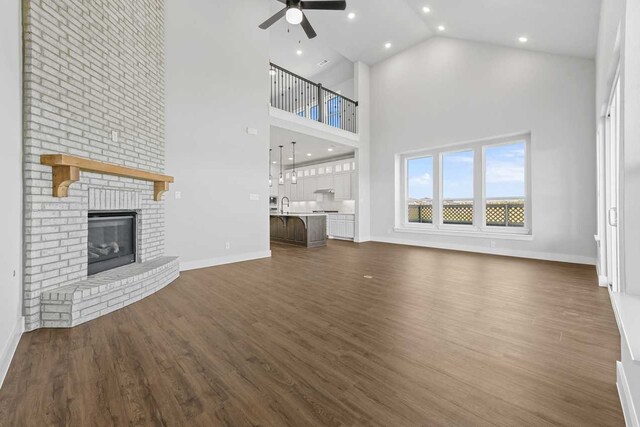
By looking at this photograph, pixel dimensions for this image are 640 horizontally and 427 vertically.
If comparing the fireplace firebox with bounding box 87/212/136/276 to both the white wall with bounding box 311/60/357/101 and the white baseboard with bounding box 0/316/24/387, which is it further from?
the white wall with bounding box 311/60/357/101

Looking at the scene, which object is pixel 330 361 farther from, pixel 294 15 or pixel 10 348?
pixel 294 15

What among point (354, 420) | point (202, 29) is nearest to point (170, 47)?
point (202, 29)

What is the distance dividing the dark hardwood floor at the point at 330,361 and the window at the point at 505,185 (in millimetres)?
2852

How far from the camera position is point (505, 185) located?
20.3 feet

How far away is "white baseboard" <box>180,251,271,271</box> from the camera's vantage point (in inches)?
186

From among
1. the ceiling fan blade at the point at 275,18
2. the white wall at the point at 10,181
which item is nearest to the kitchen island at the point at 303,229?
the ceiling fan blade at the point at 275,18

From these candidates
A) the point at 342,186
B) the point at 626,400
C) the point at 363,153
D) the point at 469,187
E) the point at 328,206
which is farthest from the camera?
the point at 328,206

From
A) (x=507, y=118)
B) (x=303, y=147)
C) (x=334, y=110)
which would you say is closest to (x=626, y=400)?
(x=507, y=118)

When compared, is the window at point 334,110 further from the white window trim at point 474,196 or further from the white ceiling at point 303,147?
the white window trim at point 474,196

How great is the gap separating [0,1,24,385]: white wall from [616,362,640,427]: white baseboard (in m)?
3.22

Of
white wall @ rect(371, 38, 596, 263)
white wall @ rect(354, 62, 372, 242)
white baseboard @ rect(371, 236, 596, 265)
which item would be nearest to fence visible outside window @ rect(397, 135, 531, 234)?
white wall @ rect(371, 38, 596, 263)

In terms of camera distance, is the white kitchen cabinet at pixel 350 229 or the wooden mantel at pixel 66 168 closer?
the wooden mantel at pixel 66 168

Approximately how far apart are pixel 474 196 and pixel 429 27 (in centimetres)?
416

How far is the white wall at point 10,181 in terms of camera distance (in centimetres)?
190
